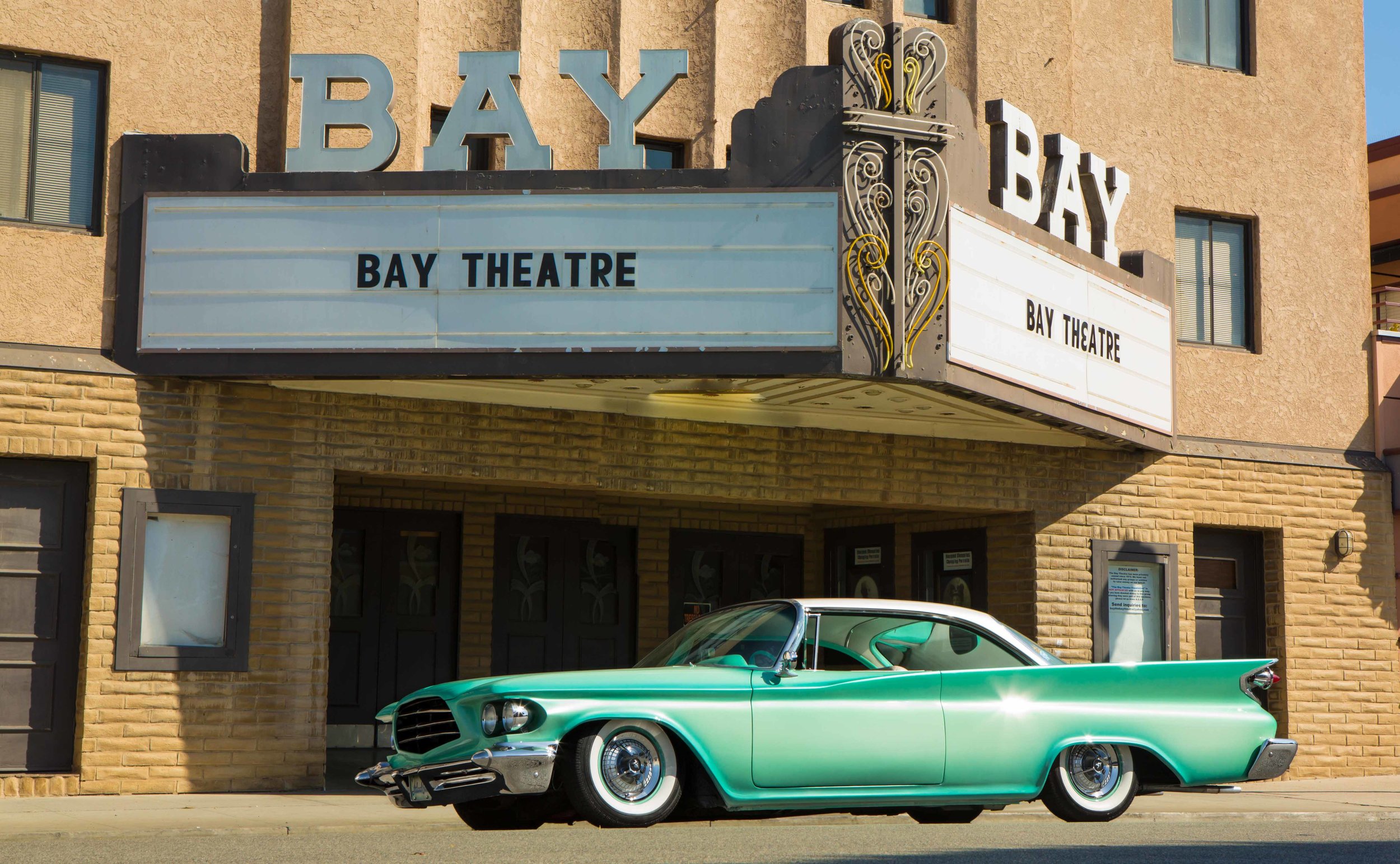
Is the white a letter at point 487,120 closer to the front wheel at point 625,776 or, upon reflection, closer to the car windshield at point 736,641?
the car windshield at point 736,641

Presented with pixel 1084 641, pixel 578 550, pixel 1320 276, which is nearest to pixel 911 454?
pixel 1084 641

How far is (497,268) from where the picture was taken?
12008 mm

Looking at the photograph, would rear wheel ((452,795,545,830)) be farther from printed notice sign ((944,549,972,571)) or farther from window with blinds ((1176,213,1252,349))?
window with blinds ((1176,213,1252,349))

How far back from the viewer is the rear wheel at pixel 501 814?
28.8 ft

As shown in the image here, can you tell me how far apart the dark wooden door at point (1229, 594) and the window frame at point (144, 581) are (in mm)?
9419

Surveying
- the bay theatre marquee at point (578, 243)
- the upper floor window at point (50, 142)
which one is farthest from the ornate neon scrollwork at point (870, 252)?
the upper floor window at point (50, 142)

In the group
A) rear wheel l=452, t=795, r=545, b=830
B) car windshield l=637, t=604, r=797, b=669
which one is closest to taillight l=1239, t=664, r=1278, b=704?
car windshield l=637, t=604, r=797, b=669

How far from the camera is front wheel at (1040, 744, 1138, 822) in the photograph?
30.4 ft

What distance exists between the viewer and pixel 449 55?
45.3 feet

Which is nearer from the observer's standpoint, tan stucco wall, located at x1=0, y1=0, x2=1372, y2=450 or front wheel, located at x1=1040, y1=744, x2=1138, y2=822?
front wheel, located at x1=1040, y1=744, x2=1138, y2=822

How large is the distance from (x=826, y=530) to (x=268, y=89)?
314 inches

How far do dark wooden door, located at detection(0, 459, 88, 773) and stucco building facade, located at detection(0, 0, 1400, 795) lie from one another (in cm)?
3

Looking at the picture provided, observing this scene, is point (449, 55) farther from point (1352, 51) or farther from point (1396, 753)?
point (1396, 753)

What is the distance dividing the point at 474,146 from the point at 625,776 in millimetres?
7634
